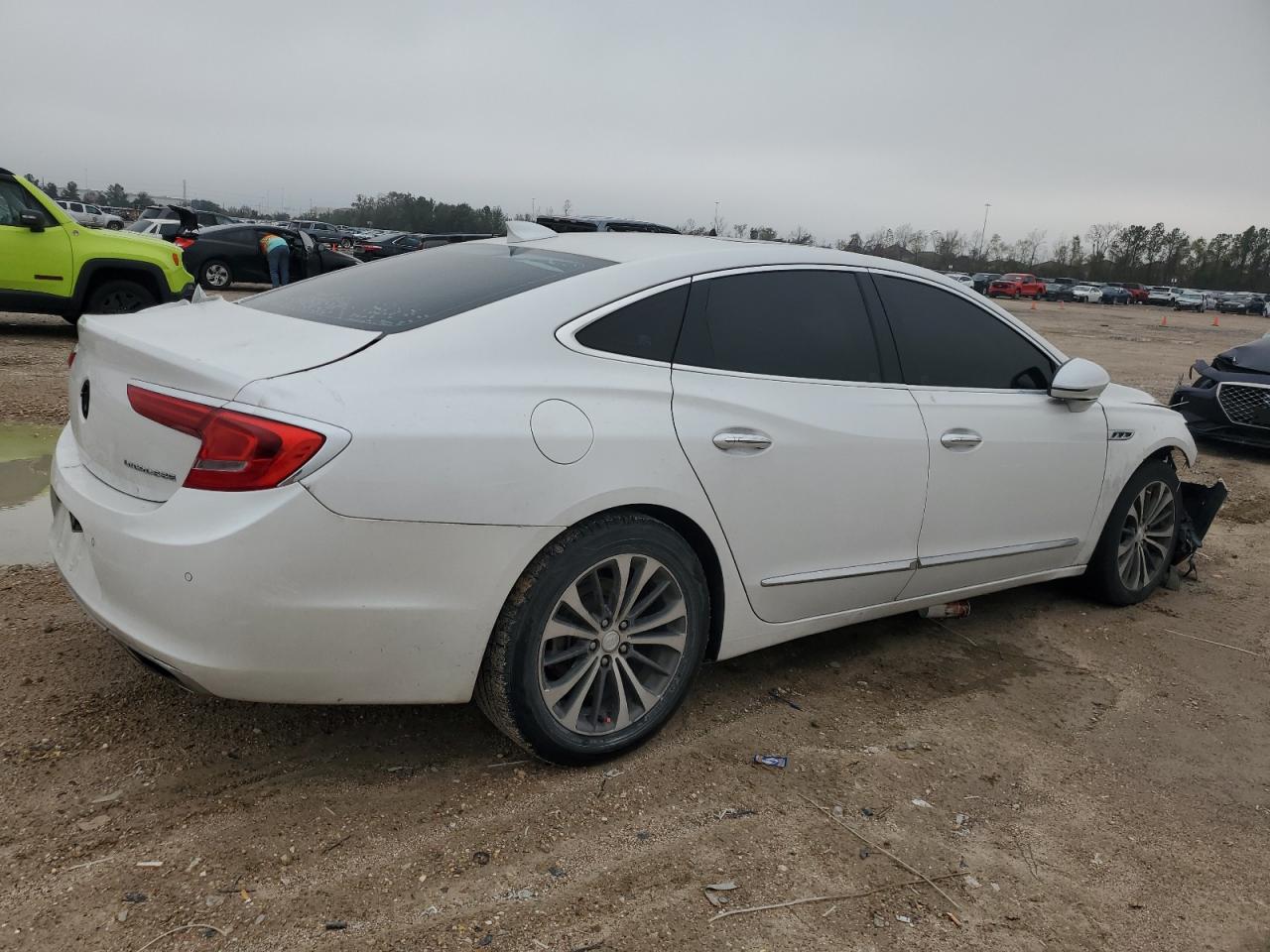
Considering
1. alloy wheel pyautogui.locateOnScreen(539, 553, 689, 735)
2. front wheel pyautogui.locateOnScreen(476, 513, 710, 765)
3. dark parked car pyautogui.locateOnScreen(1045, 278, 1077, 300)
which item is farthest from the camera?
dark parked car pyautogui.locateOnScreen(1045, 278, 1077, 300)

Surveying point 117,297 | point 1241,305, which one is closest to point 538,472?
point 117,297

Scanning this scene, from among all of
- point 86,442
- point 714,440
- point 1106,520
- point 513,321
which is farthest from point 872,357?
point 86,442

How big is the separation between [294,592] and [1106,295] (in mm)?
66719

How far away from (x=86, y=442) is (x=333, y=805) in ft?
4.20

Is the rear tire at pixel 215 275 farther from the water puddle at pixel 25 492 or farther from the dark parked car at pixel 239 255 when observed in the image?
the water puddle at pixel 25 492

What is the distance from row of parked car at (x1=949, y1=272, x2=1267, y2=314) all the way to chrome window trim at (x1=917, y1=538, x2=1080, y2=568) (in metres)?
56.1

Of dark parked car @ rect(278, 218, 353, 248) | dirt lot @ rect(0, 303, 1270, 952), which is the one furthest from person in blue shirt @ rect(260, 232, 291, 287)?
dirt lot @ rect(0, 303, 1270, 952)

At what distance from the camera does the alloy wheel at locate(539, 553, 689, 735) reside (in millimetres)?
2838

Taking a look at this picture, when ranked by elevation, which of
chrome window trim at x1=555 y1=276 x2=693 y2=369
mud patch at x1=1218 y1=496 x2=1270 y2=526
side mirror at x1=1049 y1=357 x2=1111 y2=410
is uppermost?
chrome window trim at x1=555 y1=276 x2=693 y2=369

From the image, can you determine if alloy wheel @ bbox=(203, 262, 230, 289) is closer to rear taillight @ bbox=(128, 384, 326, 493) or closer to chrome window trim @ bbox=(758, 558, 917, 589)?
chrome window trim @ bbox=(758, 558, 917, 589)

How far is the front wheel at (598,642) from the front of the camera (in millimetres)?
2727

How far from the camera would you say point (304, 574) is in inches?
94.0

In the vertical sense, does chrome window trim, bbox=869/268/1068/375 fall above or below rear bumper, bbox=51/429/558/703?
above

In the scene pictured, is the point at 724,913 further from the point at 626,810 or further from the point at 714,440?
the point at 714,440
